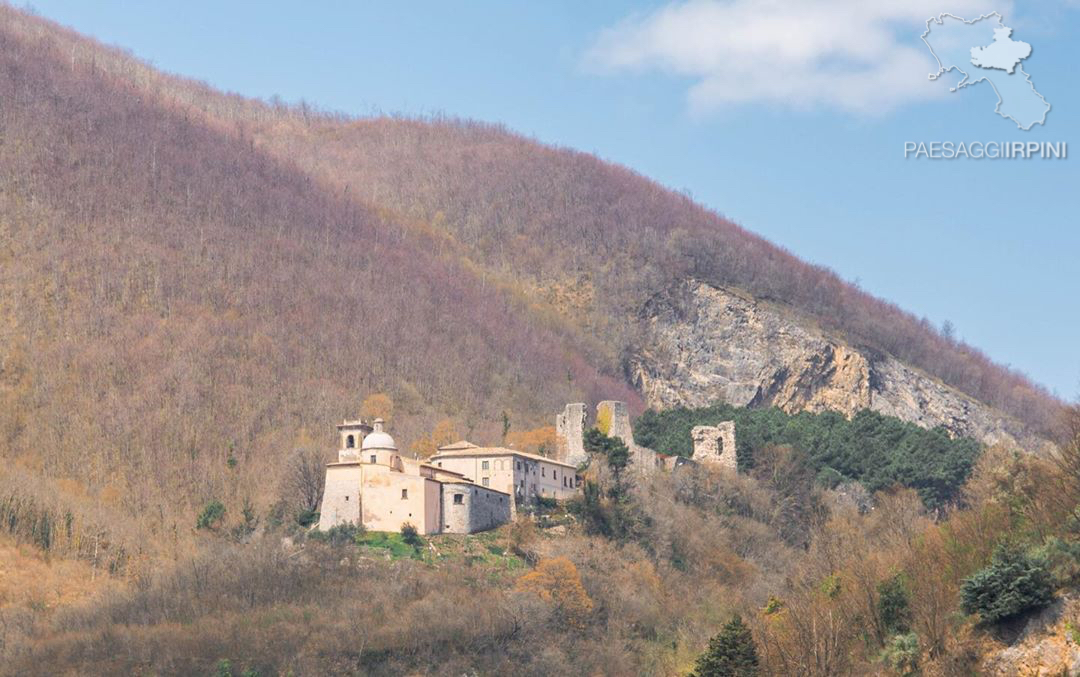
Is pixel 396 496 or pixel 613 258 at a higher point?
pixel 613 258

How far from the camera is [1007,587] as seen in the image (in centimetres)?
4091

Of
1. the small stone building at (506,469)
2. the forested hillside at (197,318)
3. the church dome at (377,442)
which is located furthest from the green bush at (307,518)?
the forested hillside at (197,318)

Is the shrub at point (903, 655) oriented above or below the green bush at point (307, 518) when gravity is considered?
below

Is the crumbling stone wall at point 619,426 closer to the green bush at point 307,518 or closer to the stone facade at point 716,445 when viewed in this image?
the stone facade at point 716,445

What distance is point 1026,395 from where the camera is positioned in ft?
508

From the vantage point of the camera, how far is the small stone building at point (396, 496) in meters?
80.4

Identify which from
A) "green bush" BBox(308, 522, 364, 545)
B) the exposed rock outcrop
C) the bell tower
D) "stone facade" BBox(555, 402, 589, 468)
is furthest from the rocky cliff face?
the exposed rock outcrop

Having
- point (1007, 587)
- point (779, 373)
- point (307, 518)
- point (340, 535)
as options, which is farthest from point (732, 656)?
point (779, 373)

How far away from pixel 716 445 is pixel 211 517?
94.0 feet

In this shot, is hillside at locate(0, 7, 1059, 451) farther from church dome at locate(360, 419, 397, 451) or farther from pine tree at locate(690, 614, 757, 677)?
pine tree at locate(690, 614, 757, 677)

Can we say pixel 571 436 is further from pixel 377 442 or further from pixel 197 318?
pixel 197 318

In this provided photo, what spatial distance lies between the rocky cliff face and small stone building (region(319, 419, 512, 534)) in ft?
201

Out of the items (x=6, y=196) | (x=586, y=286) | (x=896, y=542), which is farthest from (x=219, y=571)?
(x=586, y=286)

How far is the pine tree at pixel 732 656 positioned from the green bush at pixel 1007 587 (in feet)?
29.1
